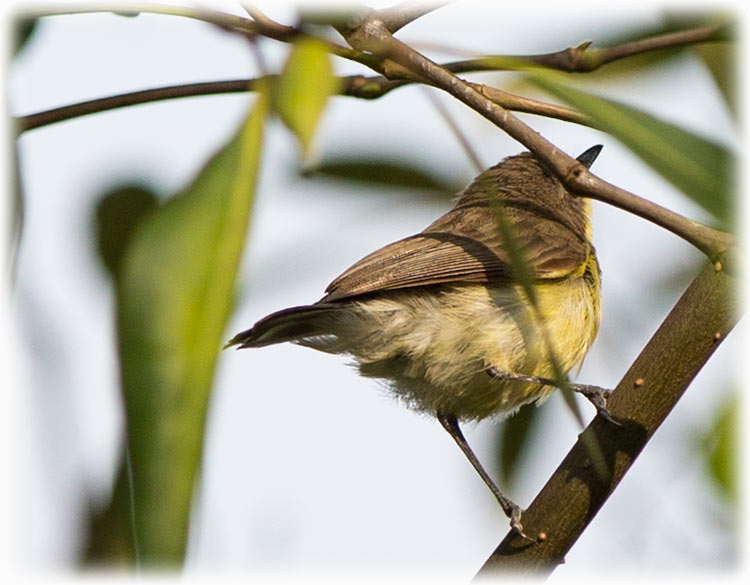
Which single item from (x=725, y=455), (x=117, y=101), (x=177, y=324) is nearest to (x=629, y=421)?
(x=725, y=455)

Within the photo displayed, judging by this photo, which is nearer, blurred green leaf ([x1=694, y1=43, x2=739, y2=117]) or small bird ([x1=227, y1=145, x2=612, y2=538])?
blurred green leaf ([x1=694, y1=43, x2=739, y2=117])

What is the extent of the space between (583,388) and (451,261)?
0.72 meters

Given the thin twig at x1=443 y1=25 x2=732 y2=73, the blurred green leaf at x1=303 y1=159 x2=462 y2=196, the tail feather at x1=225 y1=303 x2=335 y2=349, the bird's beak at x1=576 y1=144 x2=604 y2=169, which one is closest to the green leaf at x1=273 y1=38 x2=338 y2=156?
the thin twig at x1=443 y1=25 x2=732 y2=73

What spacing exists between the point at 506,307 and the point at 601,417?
1174mm

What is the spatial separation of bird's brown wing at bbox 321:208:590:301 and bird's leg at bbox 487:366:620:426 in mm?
338

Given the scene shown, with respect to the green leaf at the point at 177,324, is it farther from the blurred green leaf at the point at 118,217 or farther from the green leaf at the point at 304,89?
the blurred green leaf at the point at 118,217

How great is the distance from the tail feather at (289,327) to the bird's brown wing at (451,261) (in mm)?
75

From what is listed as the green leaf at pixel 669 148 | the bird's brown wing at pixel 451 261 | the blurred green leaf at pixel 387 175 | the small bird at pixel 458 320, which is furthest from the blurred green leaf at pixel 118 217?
the bird's brown wing at pixel 451 261

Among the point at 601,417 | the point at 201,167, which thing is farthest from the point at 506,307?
the point at 201,167

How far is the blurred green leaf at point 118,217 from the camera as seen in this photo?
81.6 inches

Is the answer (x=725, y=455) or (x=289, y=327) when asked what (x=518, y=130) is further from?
(x=289, y=327)

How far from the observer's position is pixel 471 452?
3.94 meters

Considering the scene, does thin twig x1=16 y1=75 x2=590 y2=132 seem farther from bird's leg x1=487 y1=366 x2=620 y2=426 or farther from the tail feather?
the tail feather

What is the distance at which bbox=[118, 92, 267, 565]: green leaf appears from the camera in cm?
123
